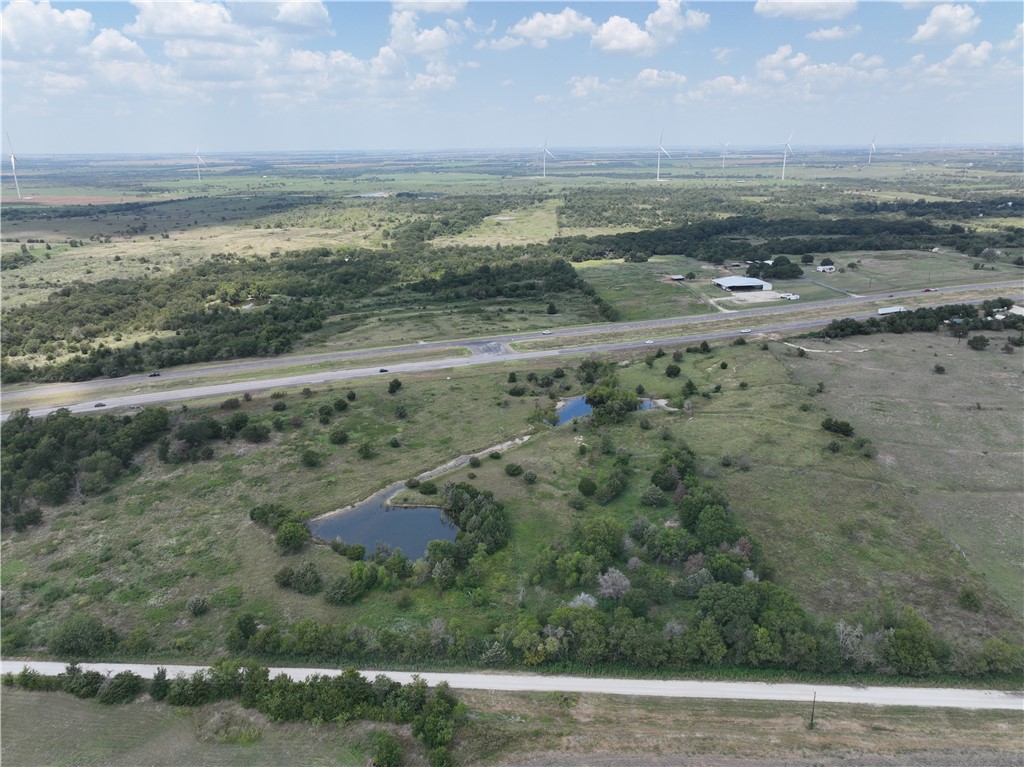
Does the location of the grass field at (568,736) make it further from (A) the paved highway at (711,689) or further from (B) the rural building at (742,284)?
(B) the rural building at (742,284)

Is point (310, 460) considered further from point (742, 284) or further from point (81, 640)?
point (742, 284)

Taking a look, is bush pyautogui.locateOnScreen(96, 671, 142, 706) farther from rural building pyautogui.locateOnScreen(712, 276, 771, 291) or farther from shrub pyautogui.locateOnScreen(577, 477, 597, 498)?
rural building pyautogui.locateOnScreen(712, 276, 771, 291)

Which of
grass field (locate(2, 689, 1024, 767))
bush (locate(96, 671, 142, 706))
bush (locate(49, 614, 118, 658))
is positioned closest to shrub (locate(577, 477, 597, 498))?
grass field (locate(2, 689, 1024, 767))

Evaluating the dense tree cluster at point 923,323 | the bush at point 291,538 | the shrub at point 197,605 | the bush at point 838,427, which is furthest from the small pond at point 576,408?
the dense tree cluster at point 923,323

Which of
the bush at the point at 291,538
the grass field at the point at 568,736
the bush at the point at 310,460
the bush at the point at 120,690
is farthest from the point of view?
the bush at the point at 310,460

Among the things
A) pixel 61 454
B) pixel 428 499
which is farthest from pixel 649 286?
pixel 61 454

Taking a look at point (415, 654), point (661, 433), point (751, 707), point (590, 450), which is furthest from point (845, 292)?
point (415, 654)
